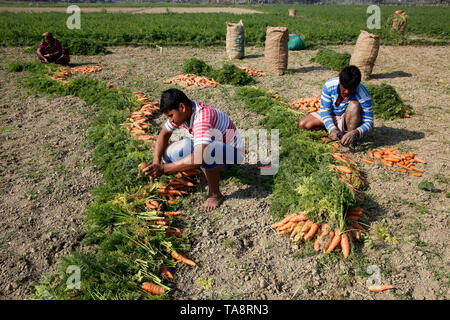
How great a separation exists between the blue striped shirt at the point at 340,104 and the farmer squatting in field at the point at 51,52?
27.1 feet

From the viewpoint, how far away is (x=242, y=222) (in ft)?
11.3

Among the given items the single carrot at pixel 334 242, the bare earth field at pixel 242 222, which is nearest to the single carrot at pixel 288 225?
the bare earth field at pixel 242 222

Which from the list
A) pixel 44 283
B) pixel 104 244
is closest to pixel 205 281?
pixel 104 244

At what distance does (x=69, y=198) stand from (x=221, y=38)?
1203cm

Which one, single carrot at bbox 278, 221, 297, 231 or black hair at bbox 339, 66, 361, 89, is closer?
single carrot at bbox 278, 221, 297, 231

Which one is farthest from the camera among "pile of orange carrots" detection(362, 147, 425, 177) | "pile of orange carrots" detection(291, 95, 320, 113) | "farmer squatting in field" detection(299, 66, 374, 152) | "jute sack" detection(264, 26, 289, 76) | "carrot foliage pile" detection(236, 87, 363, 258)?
"jute sack" detection(264, 26, 289, 76)

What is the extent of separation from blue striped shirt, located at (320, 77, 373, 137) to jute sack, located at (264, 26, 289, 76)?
4358 mm

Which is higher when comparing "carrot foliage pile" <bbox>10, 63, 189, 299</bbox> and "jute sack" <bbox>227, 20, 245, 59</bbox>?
"jute sack" <bbox>227, 20, 245, 59</bbox>

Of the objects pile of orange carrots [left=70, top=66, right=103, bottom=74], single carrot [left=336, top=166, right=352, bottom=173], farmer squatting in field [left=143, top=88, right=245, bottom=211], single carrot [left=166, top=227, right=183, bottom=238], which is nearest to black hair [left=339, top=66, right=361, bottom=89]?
single carrot [left=336, top=166, right=352, bottom=173]

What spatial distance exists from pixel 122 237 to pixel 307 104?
475 centimetres

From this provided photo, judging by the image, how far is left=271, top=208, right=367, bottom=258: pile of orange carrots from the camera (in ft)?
9.64

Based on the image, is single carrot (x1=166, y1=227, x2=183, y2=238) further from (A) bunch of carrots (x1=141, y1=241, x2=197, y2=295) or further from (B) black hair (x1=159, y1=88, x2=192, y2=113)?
(B) black hair (x1=159, y1=88, x2=192, y2=113)

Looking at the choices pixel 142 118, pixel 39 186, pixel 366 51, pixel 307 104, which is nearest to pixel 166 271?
pixel 39 186
